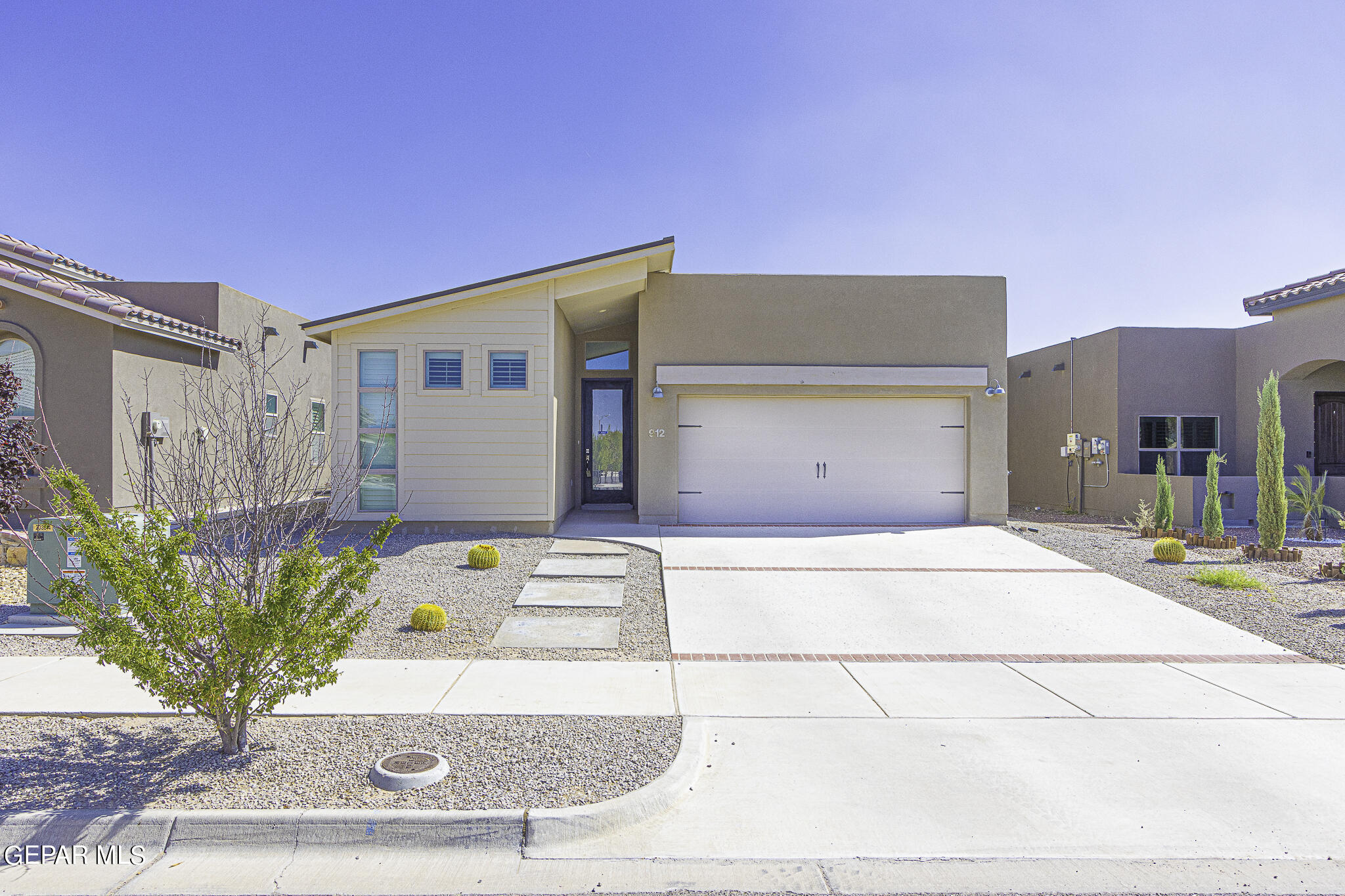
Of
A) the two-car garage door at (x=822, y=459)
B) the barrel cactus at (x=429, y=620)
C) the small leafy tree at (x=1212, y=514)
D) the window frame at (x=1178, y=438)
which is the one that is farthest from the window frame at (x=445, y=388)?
the window frame at (x=1178, y=438)

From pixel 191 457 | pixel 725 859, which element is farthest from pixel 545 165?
pixel 725 859

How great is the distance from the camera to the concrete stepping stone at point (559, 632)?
610 centimetres

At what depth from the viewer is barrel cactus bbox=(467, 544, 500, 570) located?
9.05 metres

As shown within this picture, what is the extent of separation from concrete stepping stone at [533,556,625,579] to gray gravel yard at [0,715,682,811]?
437 cm

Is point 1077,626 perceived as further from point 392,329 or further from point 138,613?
point 392,329

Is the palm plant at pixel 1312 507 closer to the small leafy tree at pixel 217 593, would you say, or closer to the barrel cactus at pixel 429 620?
the barrel cactus at pixel 429 620

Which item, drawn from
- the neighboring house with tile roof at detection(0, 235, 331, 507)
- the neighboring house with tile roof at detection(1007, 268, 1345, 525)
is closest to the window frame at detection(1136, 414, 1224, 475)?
the neighboring house with tile roof at detection(1007, 268, 1345, 525)

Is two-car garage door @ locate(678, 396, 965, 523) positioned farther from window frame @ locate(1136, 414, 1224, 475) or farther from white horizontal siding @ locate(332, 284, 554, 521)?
window frame @ locate(1136, 414, 1224, 475)

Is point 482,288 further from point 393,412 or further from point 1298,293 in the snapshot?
point 1298,293

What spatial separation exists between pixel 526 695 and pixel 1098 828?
3263 mm

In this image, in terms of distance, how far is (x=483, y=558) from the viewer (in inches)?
357

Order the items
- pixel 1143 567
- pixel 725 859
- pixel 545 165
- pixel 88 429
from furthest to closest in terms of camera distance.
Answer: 1. pixel 545 165
2. pixel 88 429
3. pixel 1143 567
4. pixel 725 859

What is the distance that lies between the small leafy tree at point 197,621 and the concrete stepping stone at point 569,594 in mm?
3656

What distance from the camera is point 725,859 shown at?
307 centimetres
